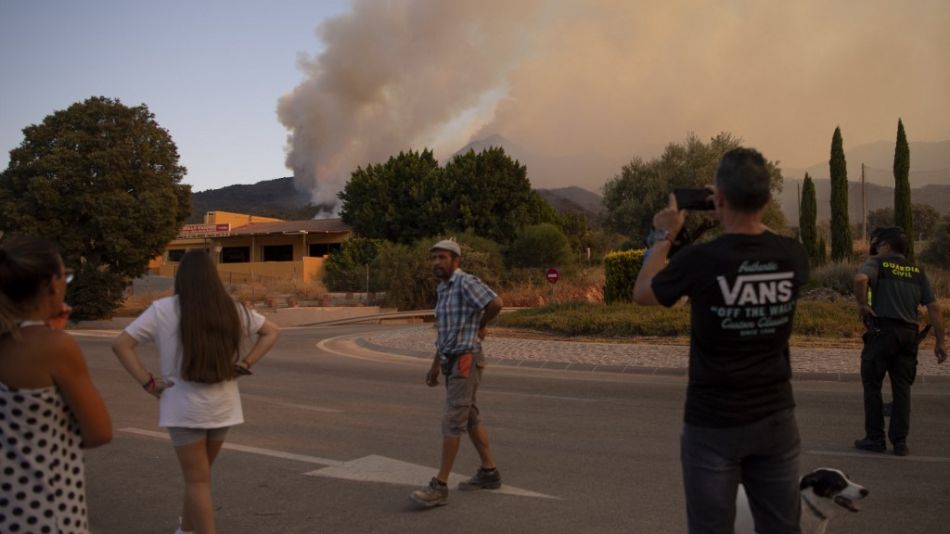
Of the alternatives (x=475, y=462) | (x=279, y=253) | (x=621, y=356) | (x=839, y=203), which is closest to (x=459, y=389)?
(x=475, y=462)

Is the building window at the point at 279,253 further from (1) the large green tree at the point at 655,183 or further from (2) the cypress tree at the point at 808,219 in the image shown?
(2) the cypress tree at the point at 808,219

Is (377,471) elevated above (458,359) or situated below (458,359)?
below

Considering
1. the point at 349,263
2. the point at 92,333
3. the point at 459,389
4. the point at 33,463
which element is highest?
the point at 349,263

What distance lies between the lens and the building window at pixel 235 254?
194 ft

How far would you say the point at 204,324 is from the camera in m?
4.11

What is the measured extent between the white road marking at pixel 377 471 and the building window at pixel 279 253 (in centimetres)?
5082

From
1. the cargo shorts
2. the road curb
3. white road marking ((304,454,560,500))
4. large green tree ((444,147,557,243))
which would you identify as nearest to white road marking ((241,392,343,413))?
white road marking ((304,454,560,500))

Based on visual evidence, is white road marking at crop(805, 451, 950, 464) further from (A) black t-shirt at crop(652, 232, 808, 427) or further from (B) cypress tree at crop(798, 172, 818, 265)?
(B) cypress tree at crop(798, 172, 818, 265)

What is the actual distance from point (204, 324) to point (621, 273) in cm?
2059

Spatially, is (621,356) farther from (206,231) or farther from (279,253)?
(206,231)

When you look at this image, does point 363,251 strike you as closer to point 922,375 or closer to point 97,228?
point 97,228

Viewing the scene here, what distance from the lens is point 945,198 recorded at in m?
99.2

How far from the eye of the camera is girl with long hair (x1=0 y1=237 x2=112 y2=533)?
2822 mm

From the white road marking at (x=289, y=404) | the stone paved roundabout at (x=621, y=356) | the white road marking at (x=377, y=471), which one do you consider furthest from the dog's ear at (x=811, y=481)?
the stone paved roundabout at (x=621, y=356)
